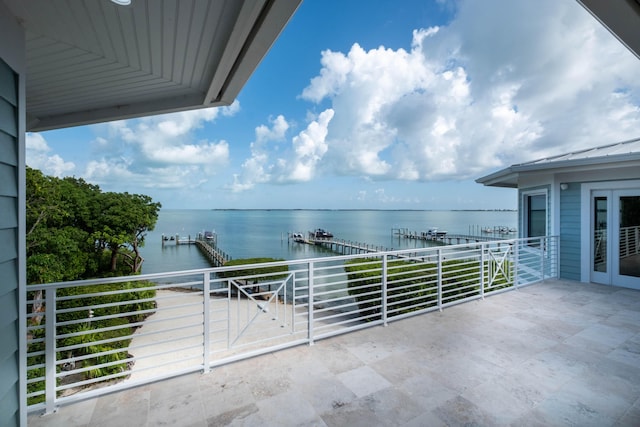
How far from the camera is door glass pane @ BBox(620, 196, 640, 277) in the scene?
4.99m

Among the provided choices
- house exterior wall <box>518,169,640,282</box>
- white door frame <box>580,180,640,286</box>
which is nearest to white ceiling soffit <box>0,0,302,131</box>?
house exterior wall <box>518,169,640,282</box>

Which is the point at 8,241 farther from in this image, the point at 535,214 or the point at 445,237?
the point at 445,237

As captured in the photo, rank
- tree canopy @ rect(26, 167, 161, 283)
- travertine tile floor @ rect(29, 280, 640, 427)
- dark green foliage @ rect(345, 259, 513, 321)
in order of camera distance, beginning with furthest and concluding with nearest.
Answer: tree canopy @ rect(26, 167, 161, 283)
dark green foliage @ rect(345, 259, 513, 321)
travertine tile floor @ rect(29, 280, 640, 427)

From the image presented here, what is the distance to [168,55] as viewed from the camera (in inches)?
67.8

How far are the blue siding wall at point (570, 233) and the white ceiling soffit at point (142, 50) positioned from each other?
6595mm

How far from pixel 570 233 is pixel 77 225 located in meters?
17.1

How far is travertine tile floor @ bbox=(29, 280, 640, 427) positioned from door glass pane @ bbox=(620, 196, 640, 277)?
7.91ft

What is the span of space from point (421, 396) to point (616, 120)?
38.2ft

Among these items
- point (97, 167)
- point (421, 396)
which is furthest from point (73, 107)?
point (97, 167)

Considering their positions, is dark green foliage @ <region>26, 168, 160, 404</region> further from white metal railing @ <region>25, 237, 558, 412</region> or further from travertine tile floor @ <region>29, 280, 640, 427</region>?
travertine tile floor @ <region>29, 280, 640, 427</region>

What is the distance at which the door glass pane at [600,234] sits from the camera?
532 centimetres

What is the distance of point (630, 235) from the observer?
5031mm

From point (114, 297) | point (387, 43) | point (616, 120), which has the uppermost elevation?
point (387, 43)

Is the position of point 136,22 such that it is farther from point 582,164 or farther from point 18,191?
point 582,164
